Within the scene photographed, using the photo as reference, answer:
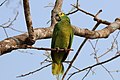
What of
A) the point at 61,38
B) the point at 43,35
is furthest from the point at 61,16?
the point at 43,35

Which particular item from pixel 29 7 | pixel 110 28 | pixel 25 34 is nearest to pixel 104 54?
pixel 110 28

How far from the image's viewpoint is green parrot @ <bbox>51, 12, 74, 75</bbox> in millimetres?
2697

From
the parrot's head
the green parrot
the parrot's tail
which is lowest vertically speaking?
the parrot's tail

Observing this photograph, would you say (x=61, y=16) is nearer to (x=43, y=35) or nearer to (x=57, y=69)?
(x=57, y=69)

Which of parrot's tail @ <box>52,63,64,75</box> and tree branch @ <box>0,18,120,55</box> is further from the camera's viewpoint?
parrot's tail @ <box>52,63,64,75</box>

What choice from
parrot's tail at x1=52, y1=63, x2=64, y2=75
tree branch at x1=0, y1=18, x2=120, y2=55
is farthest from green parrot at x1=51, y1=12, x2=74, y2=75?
tree branch at x1=0, y1=18, x2=120, y2=55

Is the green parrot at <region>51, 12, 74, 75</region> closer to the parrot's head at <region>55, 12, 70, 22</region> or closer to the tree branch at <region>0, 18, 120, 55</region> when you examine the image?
the parrot's head at <region>55, 12, 70, 22</region>

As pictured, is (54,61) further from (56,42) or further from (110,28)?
(110,28)

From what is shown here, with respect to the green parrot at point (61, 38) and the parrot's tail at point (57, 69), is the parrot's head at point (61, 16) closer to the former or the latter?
the green parrot at point (61, 38)

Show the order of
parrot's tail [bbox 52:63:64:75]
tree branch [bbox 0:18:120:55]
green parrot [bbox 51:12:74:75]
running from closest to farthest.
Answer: tree branch [bbox 0:18:120:55] → parrot's tail [bbox 52:63:64:75] → green parrot [bbox 51:12:74:75]

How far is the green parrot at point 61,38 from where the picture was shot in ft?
8.85

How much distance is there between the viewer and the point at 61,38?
114 inches

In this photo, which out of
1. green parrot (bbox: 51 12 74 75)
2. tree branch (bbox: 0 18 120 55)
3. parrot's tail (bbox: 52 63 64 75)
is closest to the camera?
tree branch (bbox: 0 18 120 55)

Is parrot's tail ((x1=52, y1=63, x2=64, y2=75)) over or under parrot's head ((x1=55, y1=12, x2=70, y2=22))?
under
